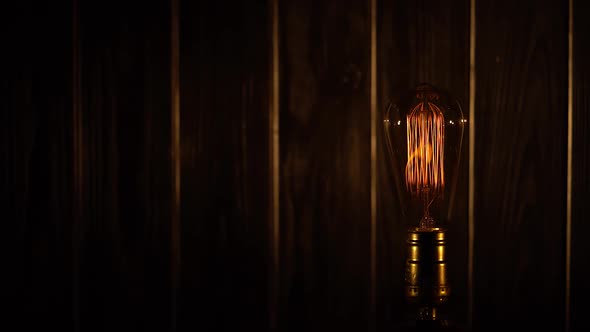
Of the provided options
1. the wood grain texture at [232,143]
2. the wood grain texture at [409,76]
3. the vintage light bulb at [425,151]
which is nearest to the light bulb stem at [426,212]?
the vintage light bulb at [425,151]

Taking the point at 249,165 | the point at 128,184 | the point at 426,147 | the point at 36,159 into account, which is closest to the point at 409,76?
the point at 426,147

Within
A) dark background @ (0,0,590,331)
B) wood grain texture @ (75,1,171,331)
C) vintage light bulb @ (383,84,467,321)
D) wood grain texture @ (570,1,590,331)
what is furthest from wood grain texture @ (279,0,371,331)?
wood grain texture @ (570,1,590,331)

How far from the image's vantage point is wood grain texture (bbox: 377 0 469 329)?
105 centimetres

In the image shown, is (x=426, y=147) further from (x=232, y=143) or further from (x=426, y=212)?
(x=232, y=143)

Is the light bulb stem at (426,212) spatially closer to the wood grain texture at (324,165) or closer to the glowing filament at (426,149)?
the glowing filament at (426,149)

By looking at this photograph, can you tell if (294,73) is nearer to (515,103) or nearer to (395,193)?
(395,193)

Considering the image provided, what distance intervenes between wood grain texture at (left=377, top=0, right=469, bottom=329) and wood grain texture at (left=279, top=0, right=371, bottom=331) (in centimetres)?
3

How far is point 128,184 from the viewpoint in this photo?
107 centimetres

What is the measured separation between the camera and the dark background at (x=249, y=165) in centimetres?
104

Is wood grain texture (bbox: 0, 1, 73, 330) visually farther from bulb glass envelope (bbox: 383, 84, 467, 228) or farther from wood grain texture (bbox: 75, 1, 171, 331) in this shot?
bulb glass envelope (bbox: 383, 84, 467, 228)

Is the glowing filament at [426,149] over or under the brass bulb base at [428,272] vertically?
over

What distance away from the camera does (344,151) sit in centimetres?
106

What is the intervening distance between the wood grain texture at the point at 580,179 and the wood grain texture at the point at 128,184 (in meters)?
0.83

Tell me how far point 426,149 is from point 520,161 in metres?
0.28
